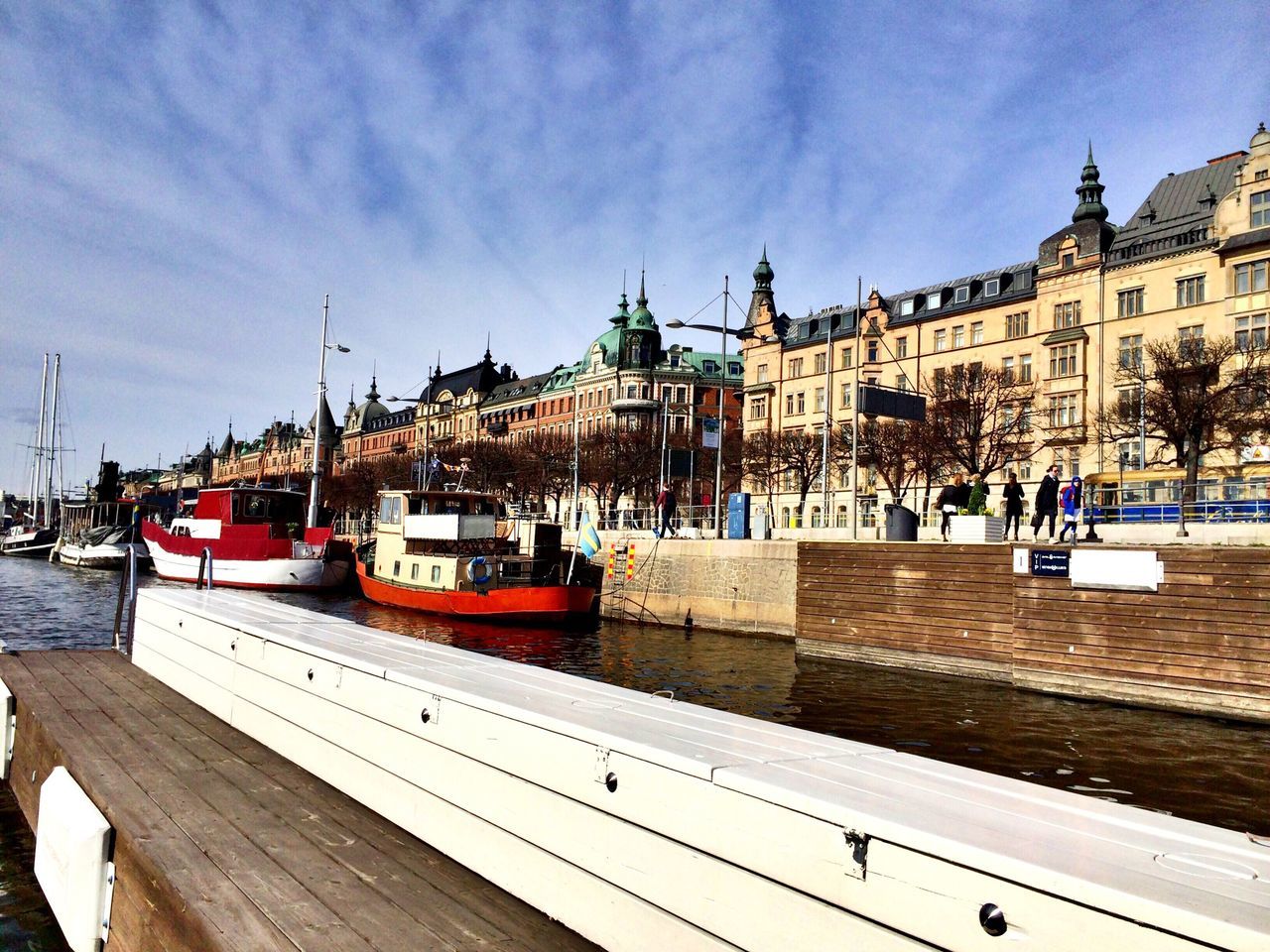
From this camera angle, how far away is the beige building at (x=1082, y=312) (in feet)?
149

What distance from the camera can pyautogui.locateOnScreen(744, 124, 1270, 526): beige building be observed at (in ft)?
149

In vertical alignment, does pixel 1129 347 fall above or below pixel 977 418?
above

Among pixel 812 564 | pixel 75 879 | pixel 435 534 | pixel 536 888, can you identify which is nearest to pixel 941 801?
pixel 536 888

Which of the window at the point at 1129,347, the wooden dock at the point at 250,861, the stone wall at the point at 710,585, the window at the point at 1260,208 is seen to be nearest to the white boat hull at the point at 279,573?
the stone wall at the point at 710,585

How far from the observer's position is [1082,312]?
174 ft

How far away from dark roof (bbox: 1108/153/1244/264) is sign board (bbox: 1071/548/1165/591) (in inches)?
1540

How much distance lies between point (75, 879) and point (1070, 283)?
58891 millimetres

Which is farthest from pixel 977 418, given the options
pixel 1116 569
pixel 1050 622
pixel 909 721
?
pixel 909 721

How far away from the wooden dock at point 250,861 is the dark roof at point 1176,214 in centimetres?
5427

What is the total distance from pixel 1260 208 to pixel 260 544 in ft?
172

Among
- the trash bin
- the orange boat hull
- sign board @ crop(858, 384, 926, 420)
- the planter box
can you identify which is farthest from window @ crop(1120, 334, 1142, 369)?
the orange boat hull

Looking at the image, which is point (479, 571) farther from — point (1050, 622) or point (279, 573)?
point (1050, 622)

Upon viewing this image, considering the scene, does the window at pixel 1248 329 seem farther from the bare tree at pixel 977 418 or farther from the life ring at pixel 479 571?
the life ring at pixel 479 571

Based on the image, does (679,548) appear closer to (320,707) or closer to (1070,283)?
(320,707)
